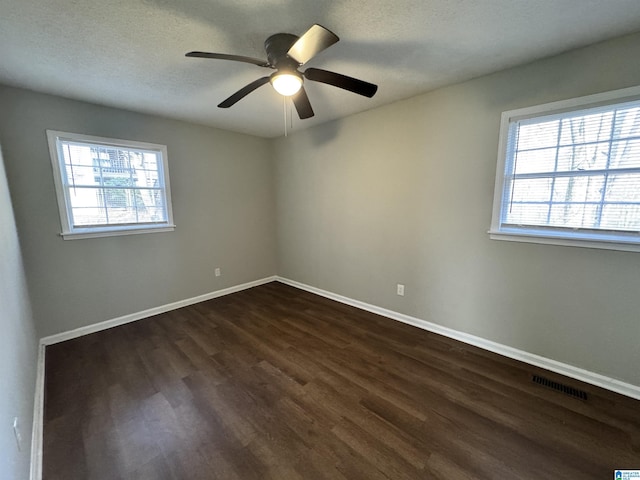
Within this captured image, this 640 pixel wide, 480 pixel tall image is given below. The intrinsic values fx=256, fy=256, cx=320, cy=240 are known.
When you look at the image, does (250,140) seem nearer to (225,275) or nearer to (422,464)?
(225,275)

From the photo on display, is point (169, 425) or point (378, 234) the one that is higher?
point (378, 234)

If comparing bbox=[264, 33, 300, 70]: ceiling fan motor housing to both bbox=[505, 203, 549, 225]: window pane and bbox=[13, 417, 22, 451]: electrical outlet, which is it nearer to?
bbox=[505, 203, 549, 225]: window pane

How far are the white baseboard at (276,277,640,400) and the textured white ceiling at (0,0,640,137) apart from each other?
2429 millimetres

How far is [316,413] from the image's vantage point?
1738 millimetres

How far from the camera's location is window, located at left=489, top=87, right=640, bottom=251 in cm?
179

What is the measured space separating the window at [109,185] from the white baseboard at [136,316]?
1017 mm

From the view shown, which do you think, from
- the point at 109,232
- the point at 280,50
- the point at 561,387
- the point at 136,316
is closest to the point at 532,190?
the point at 561,387

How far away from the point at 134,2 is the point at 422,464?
2965mm

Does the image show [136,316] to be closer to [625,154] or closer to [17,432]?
[17,432]

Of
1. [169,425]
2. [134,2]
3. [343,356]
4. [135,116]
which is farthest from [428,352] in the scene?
[135,116]

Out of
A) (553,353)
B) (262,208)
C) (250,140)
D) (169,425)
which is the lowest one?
(169,425)

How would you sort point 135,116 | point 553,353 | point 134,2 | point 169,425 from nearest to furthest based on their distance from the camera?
point 134,2
point 169,425
point 553,353
point 135,116

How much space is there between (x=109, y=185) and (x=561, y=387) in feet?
15.4

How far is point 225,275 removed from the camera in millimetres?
4020
